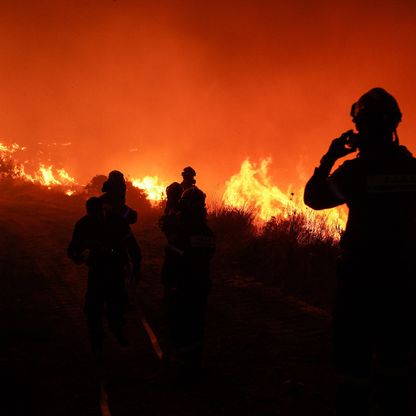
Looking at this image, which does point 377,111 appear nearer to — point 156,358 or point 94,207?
point 94,207

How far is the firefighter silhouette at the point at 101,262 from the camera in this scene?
554 cm

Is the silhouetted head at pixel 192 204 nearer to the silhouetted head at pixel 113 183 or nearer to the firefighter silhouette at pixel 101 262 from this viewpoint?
the firefighter silhouette at pixel 101 262

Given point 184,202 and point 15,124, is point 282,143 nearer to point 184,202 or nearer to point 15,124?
point 15,124

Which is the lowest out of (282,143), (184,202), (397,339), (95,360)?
(95,360)

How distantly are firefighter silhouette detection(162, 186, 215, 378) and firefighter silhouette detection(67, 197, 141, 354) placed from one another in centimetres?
106

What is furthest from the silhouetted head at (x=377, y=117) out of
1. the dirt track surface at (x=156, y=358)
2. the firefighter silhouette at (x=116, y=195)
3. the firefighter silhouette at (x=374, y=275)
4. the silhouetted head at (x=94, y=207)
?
the firefighter silhouette at (x=116, y=195)

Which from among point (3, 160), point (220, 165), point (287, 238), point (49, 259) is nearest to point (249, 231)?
point (287, 238)

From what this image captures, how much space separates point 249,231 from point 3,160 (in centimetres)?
3081

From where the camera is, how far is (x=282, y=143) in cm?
9188

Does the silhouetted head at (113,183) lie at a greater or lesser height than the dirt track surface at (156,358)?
greater

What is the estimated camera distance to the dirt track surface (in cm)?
435

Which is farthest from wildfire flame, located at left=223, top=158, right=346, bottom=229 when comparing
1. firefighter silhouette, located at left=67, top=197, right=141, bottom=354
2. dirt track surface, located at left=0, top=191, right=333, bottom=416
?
firefighter silhouette, located at left=67, top=197, right=141, bottom=354

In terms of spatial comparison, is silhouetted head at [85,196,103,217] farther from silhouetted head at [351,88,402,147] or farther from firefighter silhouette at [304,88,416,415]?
silhouetted head at [351,88,402,147]

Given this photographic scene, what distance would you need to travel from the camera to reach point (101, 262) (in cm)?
562
